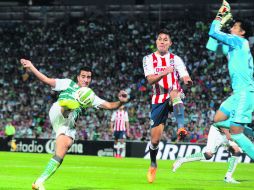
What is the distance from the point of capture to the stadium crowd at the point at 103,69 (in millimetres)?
34938

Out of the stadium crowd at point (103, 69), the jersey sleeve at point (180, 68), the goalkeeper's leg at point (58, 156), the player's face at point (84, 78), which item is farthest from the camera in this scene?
the stadium crowd at point (103, 69)

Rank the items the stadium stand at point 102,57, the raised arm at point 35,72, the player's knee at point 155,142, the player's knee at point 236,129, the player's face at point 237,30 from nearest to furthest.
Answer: the raised arm at point 35,72 → the player's knee at point 236,129 → the player's face at point 237,30 → the player's knee at point 155,142 → the stadium stand at point 102,57

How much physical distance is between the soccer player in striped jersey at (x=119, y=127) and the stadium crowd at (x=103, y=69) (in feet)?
7.90

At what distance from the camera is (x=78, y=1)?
50562 mm

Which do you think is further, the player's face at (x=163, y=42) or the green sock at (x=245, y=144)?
the player's face at (x=163, y=42)

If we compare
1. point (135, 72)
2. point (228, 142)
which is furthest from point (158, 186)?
point (135, 72)

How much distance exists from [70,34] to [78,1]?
523 centimetres

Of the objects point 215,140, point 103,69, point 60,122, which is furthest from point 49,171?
point 103,69

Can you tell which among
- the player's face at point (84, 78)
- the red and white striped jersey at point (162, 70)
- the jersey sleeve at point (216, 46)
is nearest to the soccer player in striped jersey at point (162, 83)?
the red and white striped jersey at point (162, 70)

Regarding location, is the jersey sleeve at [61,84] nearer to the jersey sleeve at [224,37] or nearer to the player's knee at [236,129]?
the jersey sleeve at [224,37]

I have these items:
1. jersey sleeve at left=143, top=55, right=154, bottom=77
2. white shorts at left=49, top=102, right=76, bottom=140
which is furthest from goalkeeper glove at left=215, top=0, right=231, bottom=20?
white shorts at left=49, top=102, right=76, bottom=140

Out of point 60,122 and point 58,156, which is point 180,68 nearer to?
point 60,122

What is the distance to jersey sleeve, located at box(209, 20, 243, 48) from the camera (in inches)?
424

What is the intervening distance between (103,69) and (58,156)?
3099cm
